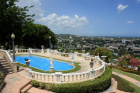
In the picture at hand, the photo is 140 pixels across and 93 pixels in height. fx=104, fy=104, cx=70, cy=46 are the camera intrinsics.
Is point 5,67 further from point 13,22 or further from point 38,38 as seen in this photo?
point 38,38

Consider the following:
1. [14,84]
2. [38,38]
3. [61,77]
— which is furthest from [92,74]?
[38,38]

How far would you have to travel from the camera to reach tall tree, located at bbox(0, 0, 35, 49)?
25188 millimetres

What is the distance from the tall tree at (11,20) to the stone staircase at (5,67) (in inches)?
536

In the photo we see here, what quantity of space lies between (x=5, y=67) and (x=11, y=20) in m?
17.7

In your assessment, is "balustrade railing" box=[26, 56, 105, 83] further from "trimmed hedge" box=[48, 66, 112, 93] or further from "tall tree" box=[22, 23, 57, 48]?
"tall tree" box=[22, 23, 57, 48]

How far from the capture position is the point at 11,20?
2681 cm

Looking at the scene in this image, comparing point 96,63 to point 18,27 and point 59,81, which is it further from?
point 18,27

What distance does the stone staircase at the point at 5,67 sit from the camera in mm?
12762

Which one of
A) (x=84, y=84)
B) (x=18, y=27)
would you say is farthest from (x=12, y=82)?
(x=18, y=27)

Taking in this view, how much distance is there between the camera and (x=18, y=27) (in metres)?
29.2

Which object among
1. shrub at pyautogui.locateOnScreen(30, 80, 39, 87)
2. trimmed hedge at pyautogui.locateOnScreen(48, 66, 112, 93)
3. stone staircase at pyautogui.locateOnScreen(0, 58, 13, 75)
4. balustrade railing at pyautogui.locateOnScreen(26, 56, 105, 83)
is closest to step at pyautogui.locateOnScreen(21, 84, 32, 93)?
shrub at pyautogui.locateOnScreen(30, 80, 39, 87)

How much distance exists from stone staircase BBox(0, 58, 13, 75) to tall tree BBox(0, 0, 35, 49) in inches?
536

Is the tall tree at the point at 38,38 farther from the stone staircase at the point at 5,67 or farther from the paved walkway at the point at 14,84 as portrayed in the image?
the paved walkway at the point at 14,84

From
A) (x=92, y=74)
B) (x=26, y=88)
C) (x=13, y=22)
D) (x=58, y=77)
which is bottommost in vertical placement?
(x=26, y=88)
